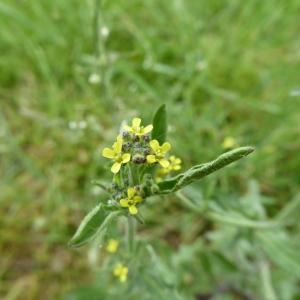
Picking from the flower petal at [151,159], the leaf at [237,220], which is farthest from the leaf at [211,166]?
the leaf at [237,220]

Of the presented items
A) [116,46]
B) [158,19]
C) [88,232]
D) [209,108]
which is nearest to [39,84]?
[116,46]

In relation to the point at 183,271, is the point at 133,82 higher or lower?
higher

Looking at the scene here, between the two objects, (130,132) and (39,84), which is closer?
(130,132)

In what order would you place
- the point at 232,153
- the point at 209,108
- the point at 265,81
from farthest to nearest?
the point at 265,81 < the point at 209,108 < the point at 232,153

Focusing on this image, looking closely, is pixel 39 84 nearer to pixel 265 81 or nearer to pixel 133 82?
pixel 133 82

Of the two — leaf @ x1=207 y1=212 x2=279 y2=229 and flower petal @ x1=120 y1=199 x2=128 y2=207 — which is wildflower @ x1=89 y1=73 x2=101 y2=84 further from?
flower petal @ x1=120 y1=199 x2=128 y2=207

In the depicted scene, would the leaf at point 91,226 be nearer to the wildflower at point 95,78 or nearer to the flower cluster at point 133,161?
the flower cluster at point 133,161

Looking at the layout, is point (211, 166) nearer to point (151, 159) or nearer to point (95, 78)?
point (151, 159)
